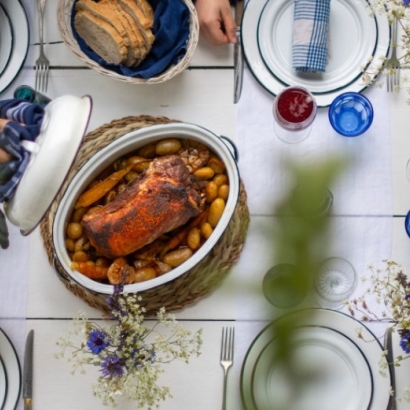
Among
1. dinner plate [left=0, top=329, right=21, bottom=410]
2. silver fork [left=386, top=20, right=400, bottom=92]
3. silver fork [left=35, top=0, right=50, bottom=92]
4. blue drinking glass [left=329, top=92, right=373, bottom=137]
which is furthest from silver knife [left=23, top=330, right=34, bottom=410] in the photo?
silver fork [left=386, top=20, right=400, bottom=92]

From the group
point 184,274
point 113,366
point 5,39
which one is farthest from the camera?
point 5,39

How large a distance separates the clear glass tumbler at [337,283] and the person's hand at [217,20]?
1.44 ft

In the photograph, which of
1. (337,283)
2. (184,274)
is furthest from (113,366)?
(337,283)

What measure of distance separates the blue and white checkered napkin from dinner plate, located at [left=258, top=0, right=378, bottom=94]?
Result: 41mm

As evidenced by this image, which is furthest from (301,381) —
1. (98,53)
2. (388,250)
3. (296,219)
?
(98,53)

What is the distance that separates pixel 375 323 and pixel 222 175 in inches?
14.8

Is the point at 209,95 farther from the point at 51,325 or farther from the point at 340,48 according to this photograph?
the point at 51,325

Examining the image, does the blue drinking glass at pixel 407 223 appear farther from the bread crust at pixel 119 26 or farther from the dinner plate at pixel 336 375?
the bread crust at pixel 119 26

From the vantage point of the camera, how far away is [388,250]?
1210 mm

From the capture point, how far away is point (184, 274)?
44.6 inches

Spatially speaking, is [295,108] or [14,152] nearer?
[14,152]

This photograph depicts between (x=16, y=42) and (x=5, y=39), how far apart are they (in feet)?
0.07

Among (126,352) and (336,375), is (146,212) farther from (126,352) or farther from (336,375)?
(336,375)

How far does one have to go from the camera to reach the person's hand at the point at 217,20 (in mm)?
1190
